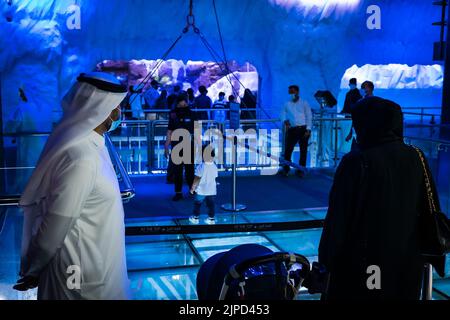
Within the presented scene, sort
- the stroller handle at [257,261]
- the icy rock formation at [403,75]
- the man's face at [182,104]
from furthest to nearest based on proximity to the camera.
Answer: the icy rock formation at [403,75] < the man's face at [182,104] < the stroller handle at [257,261]

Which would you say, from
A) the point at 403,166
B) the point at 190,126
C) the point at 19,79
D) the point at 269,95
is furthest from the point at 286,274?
the point at 269,95

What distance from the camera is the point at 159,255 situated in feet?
17.0

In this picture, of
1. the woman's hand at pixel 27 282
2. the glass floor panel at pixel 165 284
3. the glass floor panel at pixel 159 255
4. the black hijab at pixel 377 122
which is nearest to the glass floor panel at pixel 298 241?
the glass floor panel at pixel 159 255

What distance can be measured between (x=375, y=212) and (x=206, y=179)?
348 centimetres

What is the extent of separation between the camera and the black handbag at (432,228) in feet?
8.05

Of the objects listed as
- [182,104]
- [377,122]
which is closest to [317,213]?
[182,104]

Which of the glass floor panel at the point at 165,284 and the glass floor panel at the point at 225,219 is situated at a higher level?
the glass floor panel at the point at 225,219

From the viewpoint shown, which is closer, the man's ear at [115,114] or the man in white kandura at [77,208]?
the man in white kandura at [77,208]

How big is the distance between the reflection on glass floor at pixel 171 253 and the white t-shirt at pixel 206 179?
422 mm

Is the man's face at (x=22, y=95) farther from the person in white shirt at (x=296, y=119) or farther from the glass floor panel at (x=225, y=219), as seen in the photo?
the glass floor panel at (x=225, y=219)

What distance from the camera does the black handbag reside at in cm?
246
